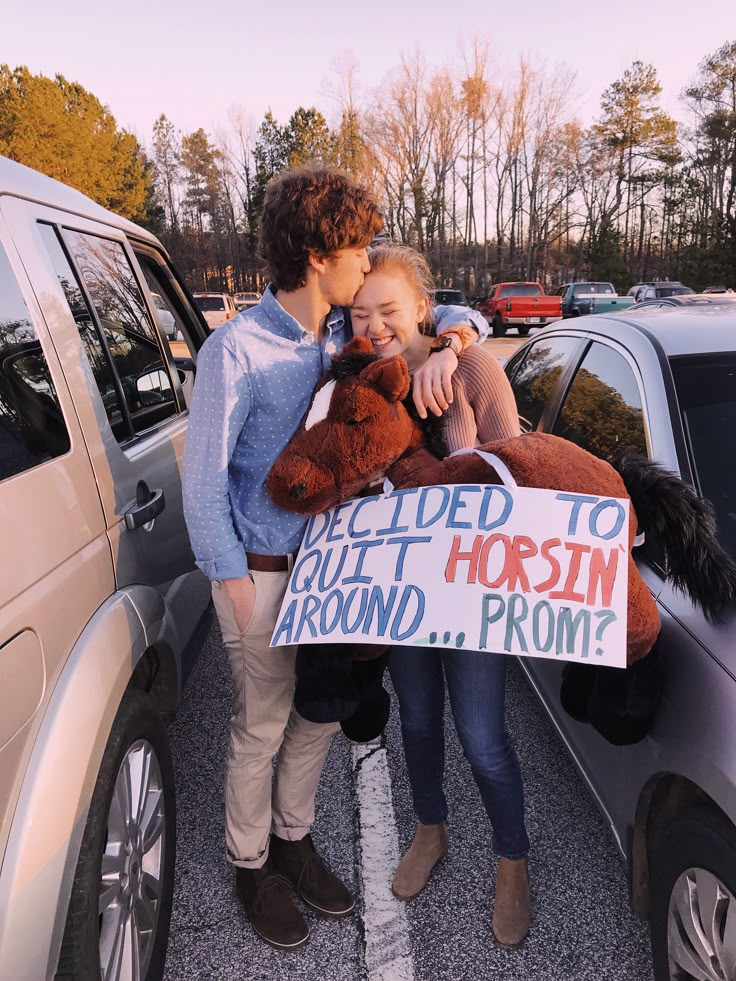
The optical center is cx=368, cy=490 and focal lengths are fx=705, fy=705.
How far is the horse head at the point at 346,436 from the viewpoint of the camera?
163 cm

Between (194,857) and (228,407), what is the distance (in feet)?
5.49

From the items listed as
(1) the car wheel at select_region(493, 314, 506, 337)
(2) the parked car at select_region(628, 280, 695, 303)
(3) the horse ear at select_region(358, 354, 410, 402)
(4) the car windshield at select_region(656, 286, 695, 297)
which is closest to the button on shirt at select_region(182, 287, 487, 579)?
(3) the horse ear at select_region(358, 354, 410, 402)

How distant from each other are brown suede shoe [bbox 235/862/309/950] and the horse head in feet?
4.09

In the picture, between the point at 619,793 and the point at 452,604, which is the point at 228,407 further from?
the point at 619,793

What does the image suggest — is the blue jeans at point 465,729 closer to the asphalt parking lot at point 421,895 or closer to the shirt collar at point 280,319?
the asphalt parking lot at point 421,895

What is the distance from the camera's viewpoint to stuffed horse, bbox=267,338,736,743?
1.62 metres

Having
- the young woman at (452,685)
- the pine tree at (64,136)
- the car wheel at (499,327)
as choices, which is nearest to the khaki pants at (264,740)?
the young woman at (452,685)

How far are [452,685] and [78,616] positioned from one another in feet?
3.36

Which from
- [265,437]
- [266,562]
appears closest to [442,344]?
[265,437]

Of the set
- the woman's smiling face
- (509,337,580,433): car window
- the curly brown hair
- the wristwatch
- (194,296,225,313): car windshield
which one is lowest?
(194,296,225,313): car windshield

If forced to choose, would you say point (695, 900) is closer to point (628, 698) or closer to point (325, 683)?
point (628, 698)

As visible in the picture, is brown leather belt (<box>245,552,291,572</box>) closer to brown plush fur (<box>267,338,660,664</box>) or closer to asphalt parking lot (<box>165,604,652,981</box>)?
brown plush fur (<box>267,338,660,664</box>)

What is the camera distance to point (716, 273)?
39188mm

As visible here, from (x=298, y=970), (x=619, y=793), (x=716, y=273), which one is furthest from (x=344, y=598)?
(x=716, y=273)
